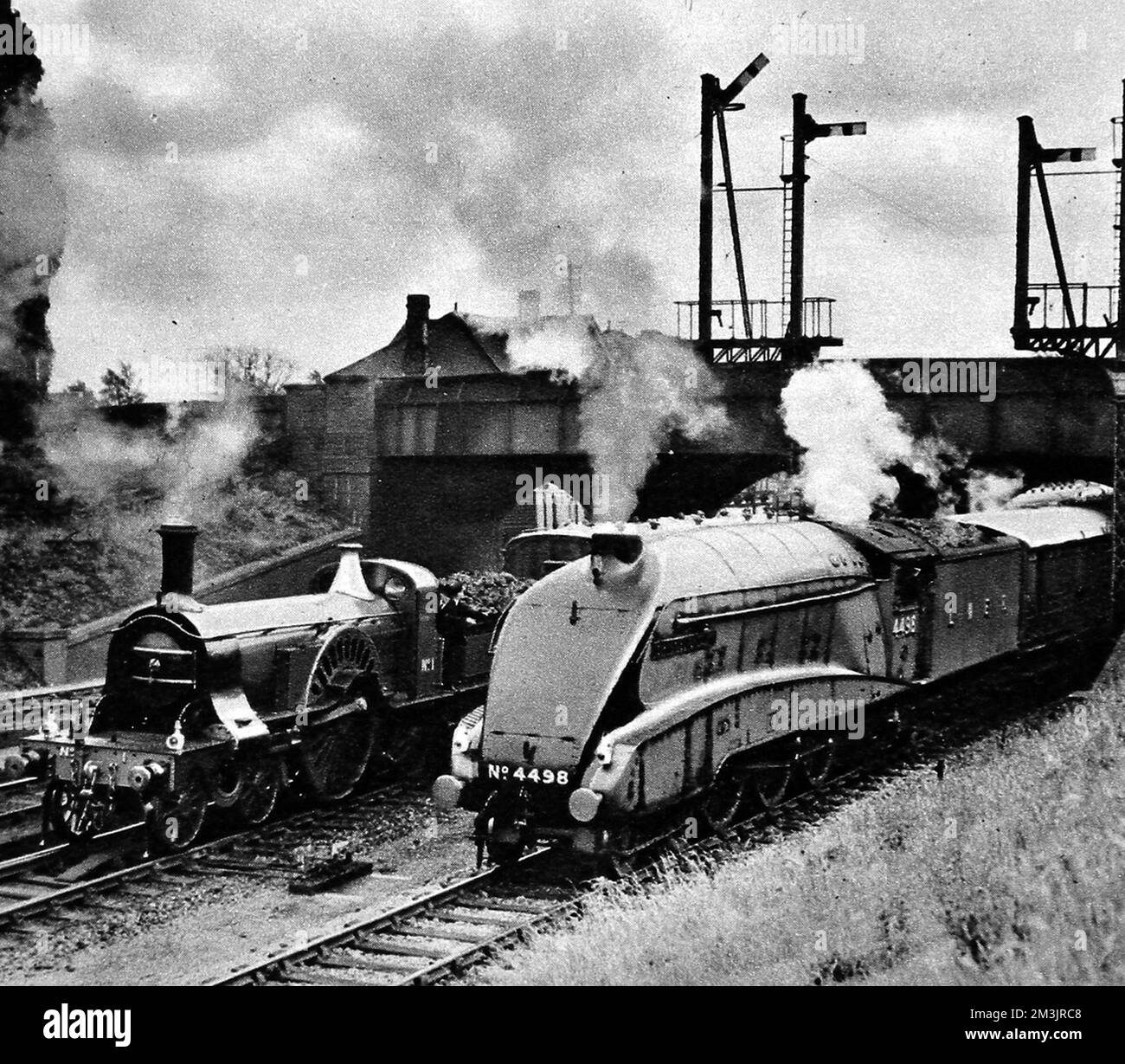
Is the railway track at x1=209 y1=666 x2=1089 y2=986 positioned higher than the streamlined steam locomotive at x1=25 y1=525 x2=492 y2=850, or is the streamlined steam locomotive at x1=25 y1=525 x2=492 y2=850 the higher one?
the streamlined steam locomotive at x1=25 y1=525 x2=492 y2=850

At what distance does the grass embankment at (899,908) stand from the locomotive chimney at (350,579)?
4788mm

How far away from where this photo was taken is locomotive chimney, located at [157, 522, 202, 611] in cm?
1008

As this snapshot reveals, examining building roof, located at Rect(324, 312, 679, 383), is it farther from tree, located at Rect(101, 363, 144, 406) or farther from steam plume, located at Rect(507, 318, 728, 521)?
tree, located at Rect(101, 363, 144, 406)

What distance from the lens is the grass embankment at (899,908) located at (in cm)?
660

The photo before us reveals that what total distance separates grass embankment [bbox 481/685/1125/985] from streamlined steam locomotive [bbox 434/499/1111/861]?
27.0 inches

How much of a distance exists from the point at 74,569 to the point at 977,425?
1313cm

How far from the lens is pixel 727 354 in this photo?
21.3 meters

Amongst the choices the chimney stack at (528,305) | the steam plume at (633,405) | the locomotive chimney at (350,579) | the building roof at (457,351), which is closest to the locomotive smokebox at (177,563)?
the locomotive chimney at (350,579)

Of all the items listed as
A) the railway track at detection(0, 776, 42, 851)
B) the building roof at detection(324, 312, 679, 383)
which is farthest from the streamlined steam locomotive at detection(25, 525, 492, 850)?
the building roof at detection(324, 312, 679, 383)

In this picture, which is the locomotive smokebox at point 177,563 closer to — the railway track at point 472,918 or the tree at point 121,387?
the railway track at point 472,918

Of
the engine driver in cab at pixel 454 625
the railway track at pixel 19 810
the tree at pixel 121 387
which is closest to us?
the railway track at pixel 19 810

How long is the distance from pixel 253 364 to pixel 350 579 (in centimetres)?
1499
